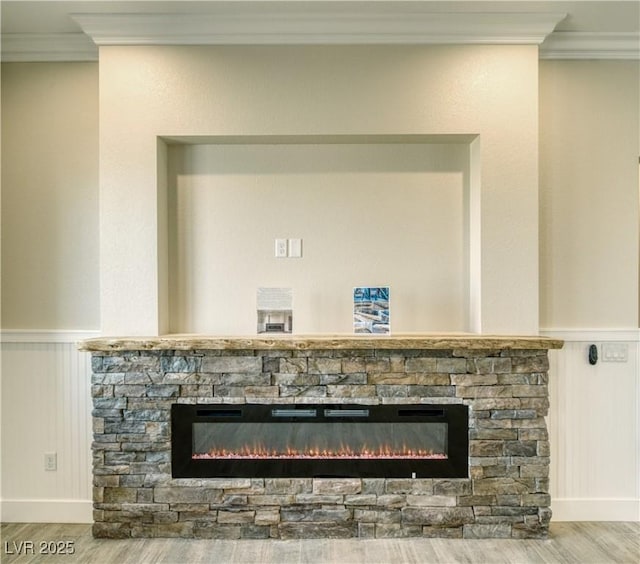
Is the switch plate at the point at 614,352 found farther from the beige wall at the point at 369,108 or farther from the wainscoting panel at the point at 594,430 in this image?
the beige wall at the point at 369,108

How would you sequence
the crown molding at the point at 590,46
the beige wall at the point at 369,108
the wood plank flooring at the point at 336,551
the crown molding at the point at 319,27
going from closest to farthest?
1. the wood plank flooring at the point at 336,551
2. the crown molding at the point at 319,27
3. the beige wall at the point at 369,108
4. the crown molding at the point at 590,46

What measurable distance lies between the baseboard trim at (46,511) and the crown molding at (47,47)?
2575mm

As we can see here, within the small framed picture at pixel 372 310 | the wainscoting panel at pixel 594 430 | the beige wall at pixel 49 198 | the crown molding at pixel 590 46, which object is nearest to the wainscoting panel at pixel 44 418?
the beige wall at pixel 49 198

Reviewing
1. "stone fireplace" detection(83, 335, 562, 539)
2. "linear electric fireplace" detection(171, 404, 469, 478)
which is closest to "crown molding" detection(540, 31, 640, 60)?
"stone fireplace" detection(83, 335, 562, 539)

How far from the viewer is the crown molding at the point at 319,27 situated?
8.07ft

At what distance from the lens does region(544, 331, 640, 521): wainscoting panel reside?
2711 mm

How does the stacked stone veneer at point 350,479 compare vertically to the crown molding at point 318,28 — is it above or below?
below

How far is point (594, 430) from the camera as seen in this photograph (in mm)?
2725

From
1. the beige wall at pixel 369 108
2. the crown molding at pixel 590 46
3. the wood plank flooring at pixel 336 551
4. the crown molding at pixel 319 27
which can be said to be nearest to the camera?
the wood plank flooring at pixel 336 551

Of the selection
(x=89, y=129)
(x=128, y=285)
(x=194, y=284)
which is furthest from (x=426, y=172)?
(x=89, y=129)

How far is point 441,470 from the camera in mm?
2496

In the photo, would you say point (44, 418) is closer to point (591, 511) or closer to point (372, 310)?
point (372, 310)

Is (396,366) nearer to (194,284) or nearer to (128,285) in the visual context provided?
(194,284)

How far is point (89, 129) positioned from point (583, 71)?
2910 millimetres
